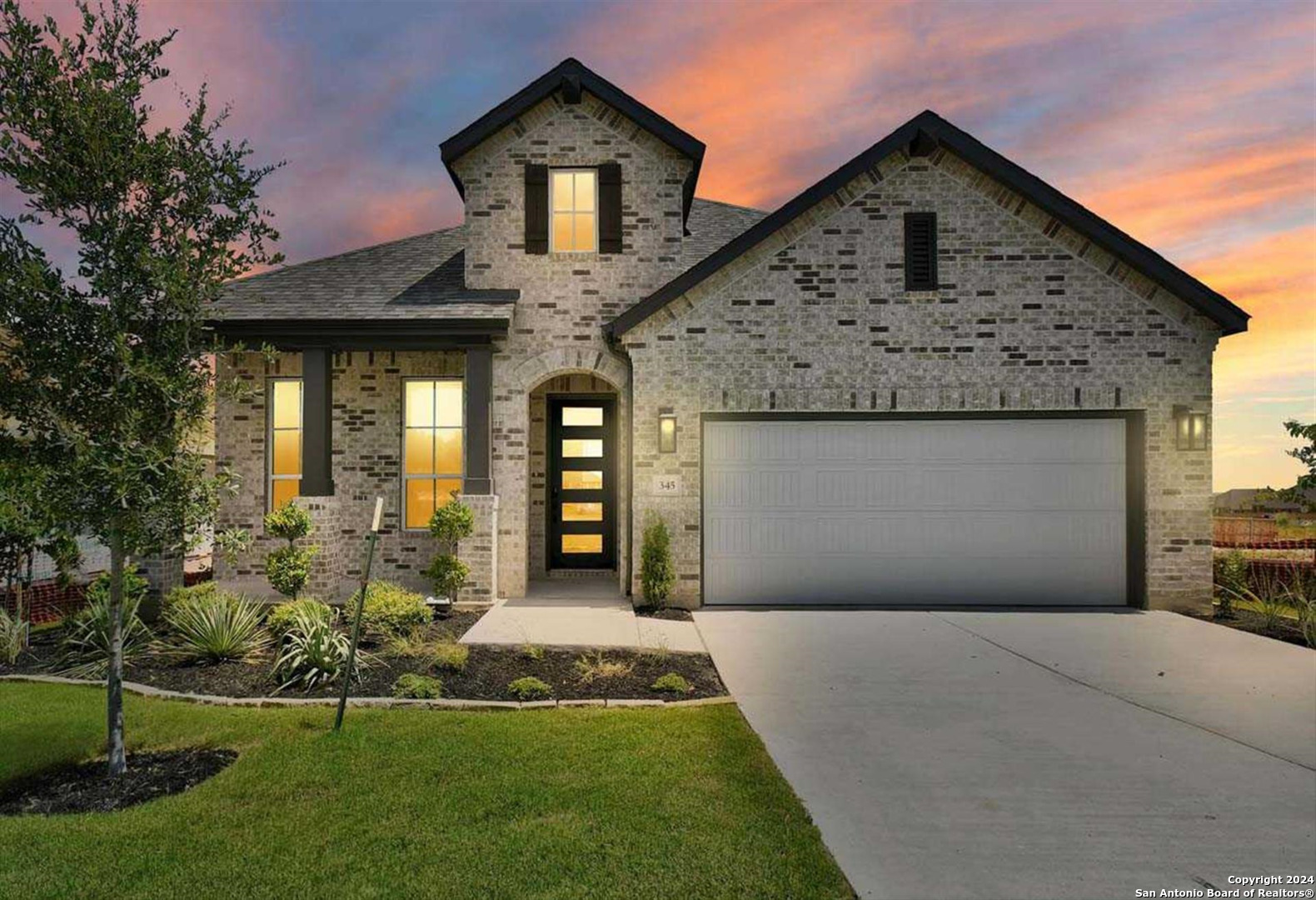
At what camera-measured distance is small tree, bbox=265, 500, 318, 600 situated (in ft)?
30.5

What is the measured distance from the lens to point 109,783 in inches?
185

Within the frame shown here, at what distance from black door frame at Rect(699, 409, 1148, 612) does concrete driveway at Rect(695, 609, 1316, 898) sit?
137cm

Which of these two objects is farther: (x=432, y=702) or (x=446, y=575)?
(x=446, y=575)

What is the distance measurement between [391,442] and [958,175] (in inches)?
362

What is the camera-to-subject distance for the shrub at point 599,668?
671cm

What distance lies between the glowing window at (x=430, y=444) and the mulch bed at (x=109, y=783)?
21.8 feet

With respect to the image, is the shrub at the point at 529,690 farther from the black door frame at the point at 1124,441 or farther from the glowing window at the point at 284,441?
the glowing window at the point at 284,441

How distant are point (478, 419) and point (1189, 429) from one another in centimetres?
985

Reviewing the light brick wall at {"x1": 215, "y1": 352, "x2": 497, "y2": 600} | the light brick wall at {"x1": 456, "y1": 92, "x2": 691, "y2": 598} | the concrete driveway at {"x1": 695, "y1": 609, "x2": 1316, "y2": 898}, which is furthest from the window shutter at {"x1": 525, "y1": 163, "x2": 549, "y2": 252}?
the concrete driveway at {"x1": 695, "y1": 609, "x2": 1316, "y2": 898}

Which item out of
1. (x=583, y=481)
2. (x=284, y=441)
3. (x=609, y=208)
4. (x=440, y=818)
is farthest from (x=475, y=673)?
(x=609, y=208)

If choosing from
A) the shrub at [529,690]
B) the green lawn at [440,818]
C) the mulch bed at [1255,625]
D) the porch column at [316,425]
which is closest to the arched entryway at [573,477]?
the porch column at [316,425]

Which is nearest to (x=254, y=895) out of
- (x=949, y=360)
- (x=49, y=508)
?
(x=49, y=508)

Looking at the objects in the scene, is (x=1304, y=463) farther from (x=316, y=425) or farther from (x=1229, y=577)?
(x=316, y=425)

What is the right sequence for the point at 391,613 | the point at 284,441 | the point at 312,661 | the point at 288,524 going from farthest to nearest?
1. the point at 284,441
2. the point at 288,524
3. the point at 391,613
4. the point at 312,661
